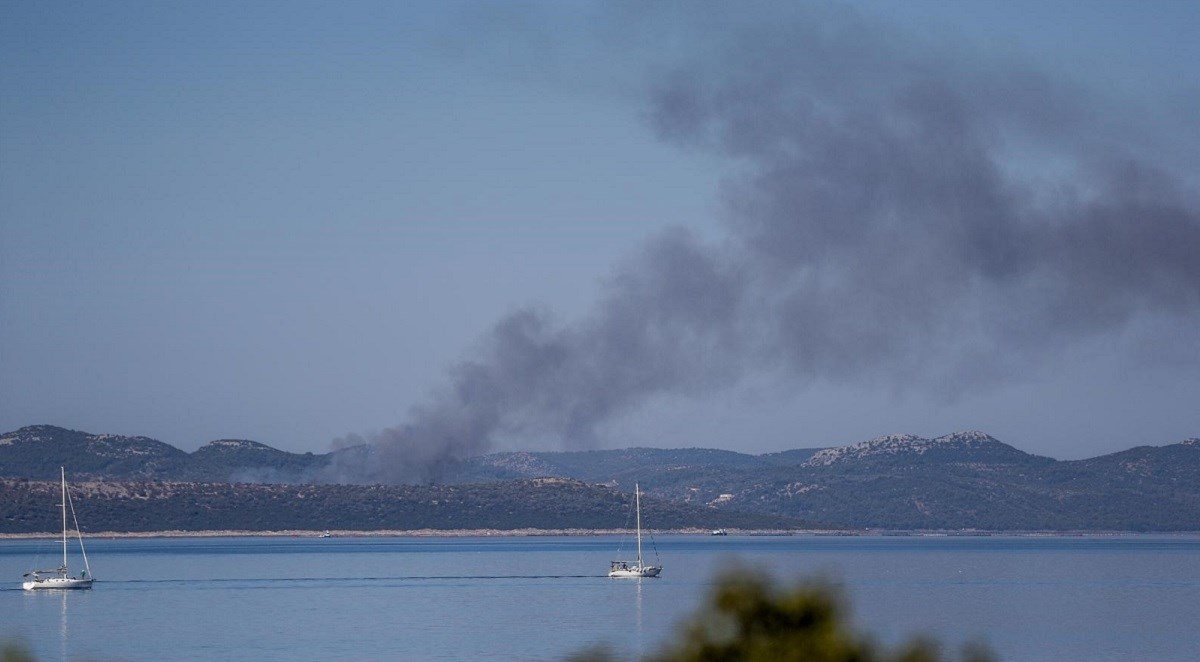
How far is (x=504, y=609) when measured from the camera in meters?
99.4

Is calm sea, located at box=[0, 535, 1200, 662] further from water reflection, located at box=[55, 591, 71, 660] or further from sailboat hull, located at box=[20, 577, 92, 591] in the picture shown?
sailboat hull, located at box=[20, 577, 92, 591]

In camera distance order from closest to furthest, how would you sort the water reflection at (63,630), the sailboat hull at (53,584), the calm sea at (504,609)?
1. the water reflection at (63,630)
2. the calm sea at (504,609)
3. the sailboat hull at (53,584)

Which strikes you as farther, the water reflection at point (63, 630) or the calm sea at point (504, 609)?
the calm sea at point (504, 609)

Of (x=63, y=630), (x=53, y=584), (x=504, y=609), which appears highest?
(x=53, y=584)

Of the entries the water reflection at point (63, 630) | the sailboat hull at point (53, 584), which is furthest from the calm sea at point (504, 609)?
the sailboat hull at point (53, 584)

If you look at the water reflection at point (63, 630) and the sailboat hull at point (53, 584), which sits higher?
the sailboat hull at point (53, 584)

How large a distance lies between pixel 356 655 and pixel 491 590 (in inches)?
1862

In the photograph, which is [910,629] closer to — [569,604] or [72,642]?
[569,604]

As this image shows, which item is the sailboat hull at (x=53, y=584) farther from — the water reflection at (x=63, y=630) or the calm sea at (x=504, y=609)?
the water reflection at (x=63, y=630)

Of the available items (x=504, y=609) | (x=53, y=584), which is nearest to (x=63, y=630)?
(x=504, y=609)

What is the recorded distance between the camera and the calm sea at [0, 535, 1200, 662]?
2997 inches

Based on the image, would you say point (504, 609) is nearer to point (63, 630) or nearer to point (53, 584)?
point (63, 630)

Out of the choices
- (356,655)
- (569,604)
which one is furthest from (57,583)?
(356,655)

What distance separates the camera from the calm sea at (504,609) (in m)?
76.1
